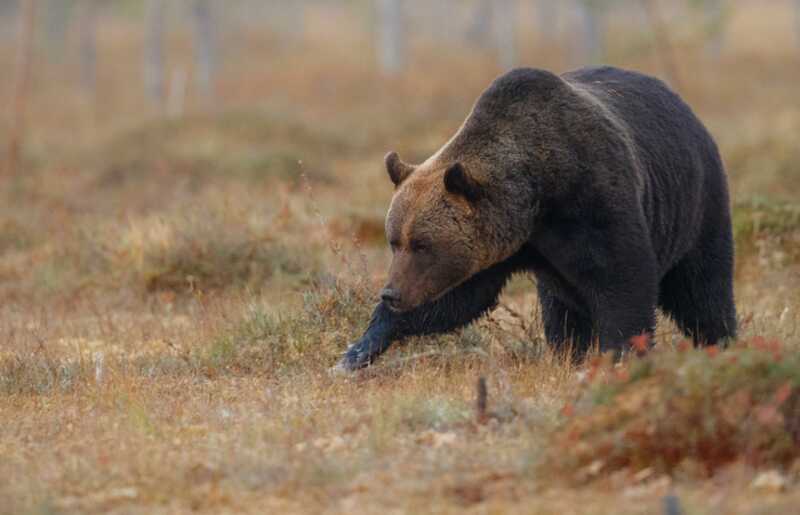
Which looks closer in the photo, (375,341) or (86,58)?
(375,341)

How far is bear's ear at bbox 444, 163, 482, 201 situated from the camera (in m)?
6.65

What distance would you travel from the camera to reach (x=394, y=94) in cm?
3625

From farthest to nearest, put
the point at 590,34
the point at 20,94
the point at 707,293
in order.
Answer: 1. the point at 590,34
2. the point at 20,94
3. the point at 707,293

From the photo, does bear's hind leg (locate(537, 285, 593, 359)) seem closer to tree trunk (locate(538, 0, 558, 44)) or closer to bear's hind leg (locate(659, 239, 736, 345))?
bear's hind leg (locate(659, 239, 736, 345))

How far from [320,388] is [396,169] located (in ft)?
4.48

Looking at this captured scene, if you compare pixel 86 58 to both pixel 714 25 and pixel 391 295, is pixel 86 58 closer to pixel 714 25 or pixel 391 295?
pixel 714 25

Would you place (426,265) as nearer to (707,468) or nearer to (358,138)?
(707,468)

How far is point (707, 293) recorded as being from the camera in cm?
826

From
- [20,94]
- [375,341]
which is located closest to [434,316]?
[375,341]

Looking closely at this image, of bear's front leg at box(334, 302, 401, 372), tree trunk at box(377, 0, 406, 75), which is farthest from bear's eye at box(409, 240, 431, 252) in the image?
tree trunk at box(377, 0, 406, 75)

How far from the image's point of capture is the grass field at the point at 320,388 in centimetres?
517

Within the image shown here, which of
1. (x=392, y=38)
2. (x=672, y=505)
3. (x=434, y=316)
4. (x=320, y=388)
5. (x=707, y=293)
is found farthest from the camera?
(x=392, y=38)

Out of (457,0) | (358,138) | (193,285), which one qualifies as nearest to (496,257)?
(193,285)

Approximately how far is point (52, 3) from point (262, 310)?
53922 millimetres
